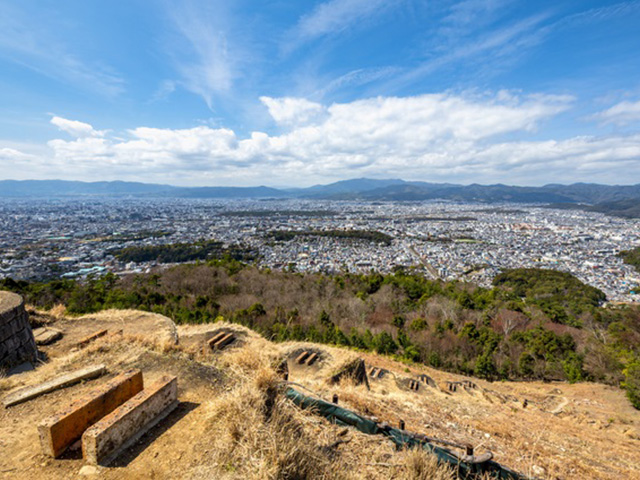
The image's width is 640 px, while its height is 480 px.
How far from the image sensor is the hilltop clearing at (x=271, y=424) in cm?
294

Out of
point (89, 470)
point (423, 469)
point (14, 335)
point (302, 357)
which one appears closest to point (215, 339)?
point (302, 357)

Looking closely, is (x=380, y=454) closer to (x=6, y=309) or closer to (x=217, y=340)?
(x=217, y=340)

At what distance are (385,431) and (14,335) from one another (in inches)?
320

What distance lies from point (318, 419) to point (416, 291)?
22.0m

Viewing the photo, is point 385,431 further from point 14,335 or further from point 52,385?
point 14,335

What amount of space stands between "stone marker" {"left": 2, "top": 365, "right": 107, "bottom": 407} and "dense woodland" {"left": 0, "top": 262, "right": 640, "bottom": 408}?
355 inches

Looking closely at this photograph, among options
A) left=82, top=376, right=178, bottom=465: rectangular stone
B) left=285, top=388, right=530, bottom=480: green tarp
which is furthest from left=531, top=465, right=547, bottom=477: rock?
left=82, top=376, right=178, bottom=465: rectangular stone

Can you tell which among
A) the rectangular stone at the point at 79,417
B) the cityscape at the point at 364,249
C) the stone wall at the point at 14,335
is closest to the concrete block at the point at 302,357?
the rectangular stone at the point at 79,417

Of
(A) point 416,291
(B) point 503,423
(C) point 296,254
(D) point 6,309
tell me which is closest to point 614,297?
(A) point 416,291

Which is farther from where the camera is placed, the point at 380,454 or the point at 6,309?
the point at 6,309

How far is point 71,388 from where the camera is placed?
4691 millimetres

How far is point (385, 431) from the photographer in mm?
4199

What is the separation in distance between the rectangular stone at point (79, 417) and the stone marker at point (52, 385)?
162 cm

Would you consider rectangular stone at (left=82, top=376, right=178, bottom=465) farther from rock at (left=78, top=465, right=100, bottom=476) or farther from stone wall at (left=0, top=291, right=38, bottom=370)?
stone wall at (left=0, top=291, right=38, bottom=370)
